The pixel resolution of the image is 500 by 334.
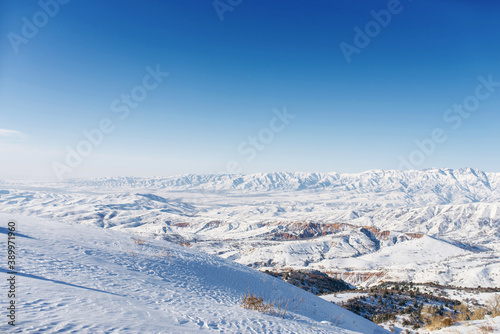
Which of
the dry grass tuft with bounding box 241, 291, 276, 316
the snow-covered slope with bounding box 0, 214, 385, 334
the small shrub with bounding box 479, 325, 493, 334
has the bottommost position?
the small shrub with bounding box 479, 325, 493, 334

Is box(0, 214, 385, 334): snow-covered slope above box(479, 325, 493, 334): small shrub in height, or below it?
above

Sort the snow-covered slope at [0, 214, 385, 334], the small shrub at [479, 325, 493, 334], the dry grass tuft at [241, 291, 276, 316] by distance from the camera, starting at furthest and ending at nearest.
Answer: the small shrub at [479, 325, 493, 334]
the dry grass tuft at [241, 291, 276, 316]
the snow-covered slope at [0, 214, 385, 334]

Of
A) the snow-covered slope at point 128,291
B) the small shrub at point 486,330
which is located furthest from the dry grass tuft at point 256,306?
the small shrub at point 486,330

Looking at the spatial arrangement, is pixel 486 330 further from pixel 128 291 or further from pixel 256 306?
pixel 128 291

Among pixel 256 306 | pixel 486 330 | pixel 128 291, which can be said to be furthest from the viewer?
pixel 486 330

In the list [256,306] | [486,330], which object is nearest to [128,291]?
[256,306]

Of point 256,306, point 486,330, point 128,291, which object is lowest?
point 486,330

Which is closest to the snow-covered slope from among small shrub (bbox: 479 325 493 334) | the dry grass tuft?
the dry grass tuft

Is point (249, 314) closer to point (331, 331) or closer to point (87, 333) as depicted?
point (331, 331)

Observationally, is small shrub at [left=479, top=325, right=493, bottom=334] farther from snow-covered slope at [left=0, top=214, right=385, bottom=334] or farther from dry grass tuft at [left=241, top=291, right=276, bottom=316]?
dry grass tuft at [left=241, top=291, right=276, bottom=316]
